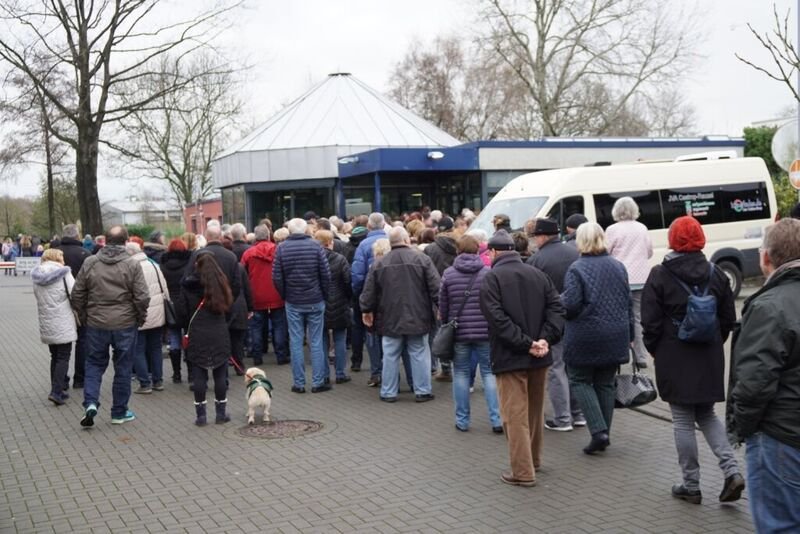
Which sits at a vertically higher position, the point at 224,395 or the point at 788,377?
the point at 788,377

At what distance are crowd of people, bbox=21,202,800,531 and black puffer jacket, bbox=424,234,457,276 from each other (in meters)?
0.03

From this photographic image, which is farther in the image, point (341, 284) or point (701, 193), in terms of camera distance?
point (701, 193)

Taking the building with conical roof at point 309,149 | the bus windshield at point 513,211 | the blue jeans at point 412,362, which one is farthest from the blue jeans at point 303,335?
the building with conical roof at point 309,149

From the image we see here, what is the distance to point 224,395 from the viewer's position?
875 cm

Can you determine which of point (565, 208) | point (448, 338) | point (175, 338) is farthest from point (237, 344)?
point (565, 208)

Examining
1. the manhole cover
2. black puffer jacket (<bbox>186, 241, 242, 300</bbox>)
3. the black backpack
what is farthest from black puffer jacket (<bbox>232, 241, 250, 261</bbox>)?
the black backpack

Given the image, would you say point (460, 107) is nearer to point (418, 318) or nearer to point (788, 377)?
point (418, 318)

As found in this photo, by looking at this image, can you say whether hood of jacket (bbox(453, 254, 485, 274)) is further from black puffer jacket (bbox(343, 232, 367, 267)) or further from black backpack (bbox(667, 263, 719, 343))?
black puffer jacket (bbox(343, 232, 367, 267))

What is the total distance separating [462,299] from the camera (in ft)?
26.5

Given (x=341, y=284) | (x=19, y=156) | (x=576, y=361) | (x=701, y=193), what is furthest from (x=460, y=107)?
(x=576, y=361)

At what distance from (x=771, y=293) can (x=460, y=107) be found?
52.3 metres

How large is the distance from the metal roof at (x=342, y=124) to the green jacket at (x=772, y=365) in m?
27.0

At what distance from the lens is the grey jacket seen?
8.55 meters

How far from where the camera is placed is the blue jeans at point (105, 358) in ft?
28.2
